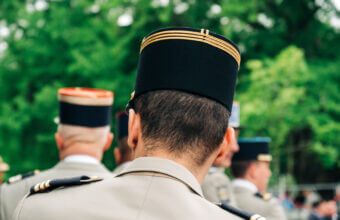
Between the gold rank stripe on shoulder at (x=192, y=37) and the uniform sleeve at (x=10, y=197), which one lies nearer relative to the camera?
the gold rank stripe on shoulder at (x=192, y=37)

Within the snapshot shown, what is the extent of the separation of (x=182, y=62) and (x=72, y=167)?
158cm

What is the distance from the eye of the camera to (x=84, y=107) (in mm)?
3141

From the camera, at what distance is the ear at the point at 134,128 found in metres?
1.58

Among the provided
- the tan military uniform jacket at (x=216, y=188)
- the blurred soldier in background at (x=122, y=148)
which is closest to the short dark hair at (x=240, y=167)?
the blurred soldier in background at (x=122, y=148)

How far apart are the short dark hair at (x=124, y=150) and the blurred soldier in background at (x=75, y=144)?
157 cm

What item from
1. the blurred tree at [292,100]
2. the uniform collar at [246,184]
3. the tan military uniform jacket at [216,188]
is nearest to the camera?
the tan military uniform jacket at [216,188]

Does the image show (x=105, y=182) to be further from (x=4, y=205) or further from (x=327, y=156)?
(x=327, y=156)

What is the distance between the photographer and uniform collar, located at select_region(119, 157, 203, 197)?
147 centimetres

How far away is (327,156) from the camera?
15320 mm

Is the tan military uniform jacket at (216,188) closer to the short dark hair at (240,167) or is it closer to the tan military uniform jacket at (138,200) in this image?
the short dark hair at (240,167)

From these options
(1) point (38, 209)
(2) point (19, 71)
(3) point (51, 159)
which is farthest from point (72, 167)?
(2) point (19, 71)

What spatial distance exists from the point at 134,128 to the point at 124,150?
335cm

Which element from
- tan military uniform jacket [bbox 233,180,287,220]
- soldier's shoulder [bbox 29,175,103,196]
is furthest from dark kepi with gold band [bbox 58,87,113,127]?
tan military uniform jacket [bbox 233,180,287,220]

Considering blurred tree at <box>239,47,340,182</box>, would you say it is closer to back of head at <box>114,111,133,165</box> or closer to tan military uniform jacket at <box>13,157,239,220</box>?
back of head at <box>114,111,133,165</box>
